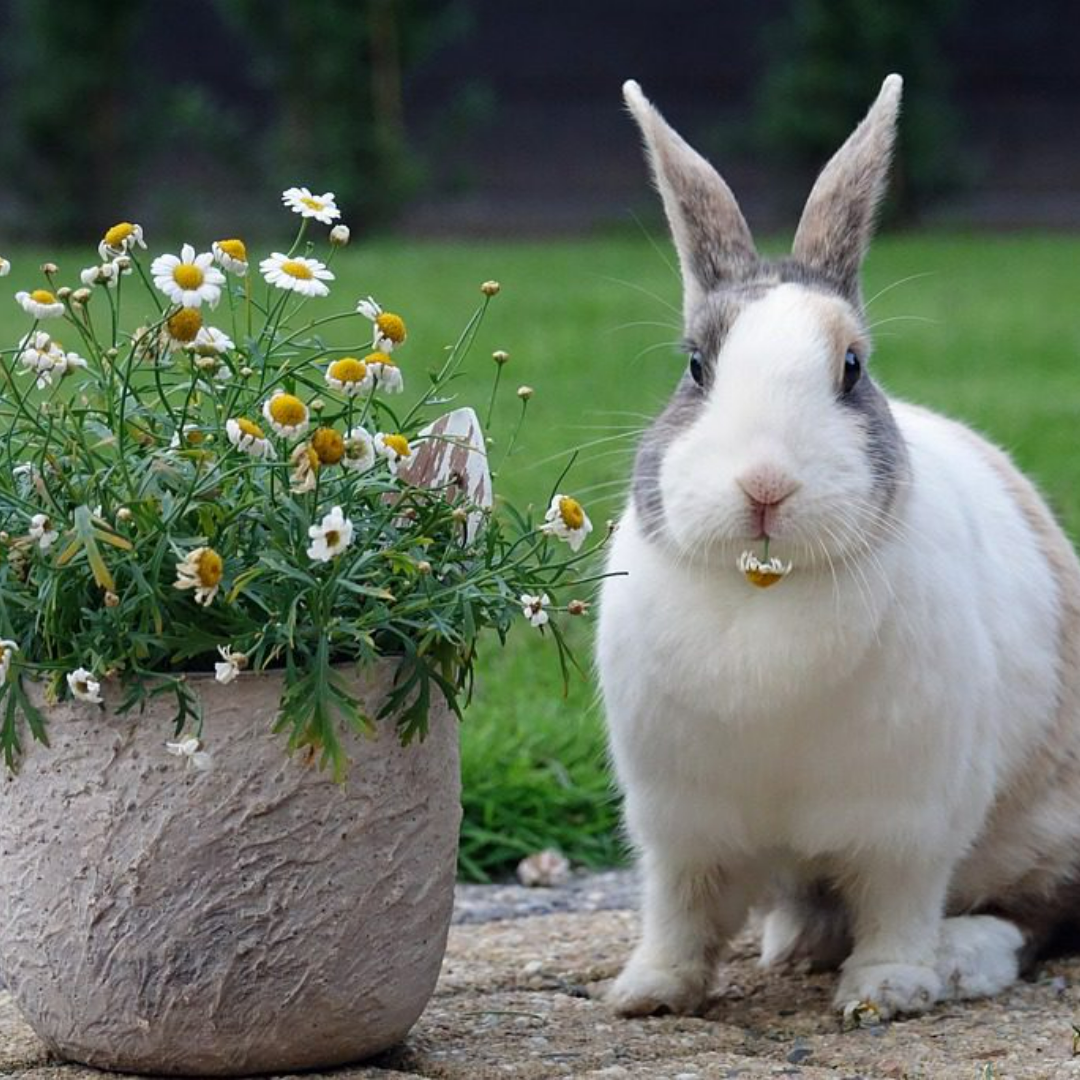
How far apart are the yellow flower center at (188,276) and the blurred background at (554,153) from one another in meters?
4.28

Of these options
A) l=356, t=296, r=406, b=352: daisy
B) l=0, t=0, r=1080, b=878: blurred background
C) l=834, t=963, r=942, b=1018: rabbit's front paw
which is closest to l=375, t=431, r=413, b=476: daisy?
l=356, t=296, r=406, b=352: daisy

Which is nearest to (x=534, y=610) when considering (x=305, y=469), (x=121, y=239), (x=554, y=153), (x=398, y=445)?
(x=398, y=445)

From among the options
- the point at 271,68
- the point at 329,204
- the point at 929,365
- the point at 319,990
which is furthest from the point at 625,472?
the point at 271,68

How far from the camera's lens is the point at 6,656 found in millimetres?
2566

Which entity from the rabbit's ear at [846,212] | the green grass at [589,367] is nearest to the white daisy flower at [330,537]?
the green grass at [589,367]

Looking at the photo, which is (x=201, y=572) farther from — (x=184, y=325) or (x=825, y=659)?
(x=825, y=659)

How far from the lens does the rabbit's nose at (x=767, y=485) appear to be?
2729mm

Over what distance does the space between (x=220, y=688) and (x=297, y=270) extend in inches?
20.5

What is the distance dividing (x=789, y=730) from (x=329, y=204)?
3.10 ft

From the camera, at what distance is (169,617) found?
2617mm

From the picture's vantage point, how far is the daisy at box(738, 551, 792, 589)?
9.21 ft

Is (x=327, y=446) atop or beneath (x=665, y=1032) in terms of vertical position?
atop

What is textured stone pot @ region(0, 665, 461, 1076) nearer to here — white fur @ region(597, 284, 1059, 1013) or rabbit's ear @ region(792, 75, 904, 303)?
white fur @ region(597, 284, 1059, 1013)

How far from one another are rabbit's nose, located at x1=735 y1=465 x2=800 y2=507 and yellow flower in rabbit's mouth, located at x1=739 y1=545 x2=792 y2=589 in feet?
0.32
